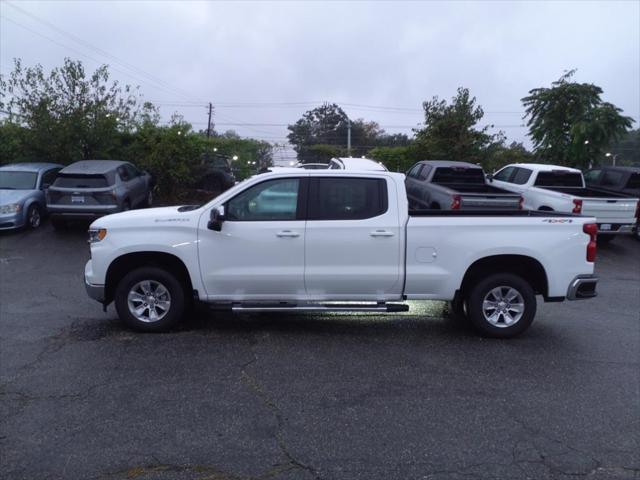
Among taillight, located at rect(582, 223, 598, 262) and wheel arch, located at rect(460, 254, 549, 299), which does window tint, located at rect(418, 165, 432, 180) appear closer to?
wheel arch, located at rect(460, 254, 549, 299)

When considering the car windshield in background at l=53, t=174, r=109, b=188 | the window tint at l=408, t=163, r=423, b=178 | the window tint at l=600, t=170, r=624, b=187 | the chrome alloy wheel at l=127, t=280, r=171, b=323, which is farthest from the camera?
the window tint at l=600, t=170, r=624, b=187

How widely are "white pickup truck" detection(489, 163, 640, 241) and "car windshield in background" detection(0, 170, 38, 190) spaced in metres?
12.5

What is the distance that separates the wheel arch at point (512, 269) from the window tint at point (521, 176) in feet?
29.6

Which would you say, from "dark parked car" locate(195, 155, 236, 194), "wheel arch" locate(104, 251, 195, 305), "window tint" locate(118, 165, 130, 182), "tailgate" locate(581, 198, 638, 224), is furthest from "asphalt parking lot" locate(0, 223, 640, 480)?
"dark parked car" locate(195, 155, 236, 194)

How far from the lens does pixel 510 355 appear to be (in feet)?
20.0

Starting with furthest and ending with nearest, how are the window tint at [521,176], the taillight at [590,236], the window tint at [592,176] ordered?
the window tint at [592,176] → the window tint at [521,176] → the taillight at [590,236]

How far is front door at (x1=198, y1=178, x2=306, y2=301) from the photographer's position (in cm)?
632

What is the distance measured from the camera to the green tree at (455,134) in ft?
65.3

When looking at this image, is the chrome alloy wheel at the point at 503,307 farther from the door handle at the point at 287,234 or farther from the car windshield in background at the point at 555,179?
the car windshield in background at the point at 555,179

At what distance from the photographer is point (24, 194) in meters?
13.7

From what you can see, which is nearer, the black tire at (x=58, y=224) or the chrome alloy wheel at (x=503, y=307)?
the chrome alloy wheel at (x=503, y=307)

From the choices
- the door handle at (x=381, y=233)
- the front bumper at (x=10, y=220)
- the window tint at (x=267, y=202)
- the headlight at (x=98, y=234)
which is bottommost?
the front bumper at (x=10, y=220)

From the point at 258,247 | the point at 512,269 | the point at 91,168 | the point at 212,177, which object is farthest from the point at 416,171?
the point at 258,247

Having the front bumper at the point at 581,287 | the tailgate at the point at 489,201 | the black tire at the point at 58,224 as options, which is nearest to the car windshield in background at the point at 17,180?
the black tire at the point at 58,224
